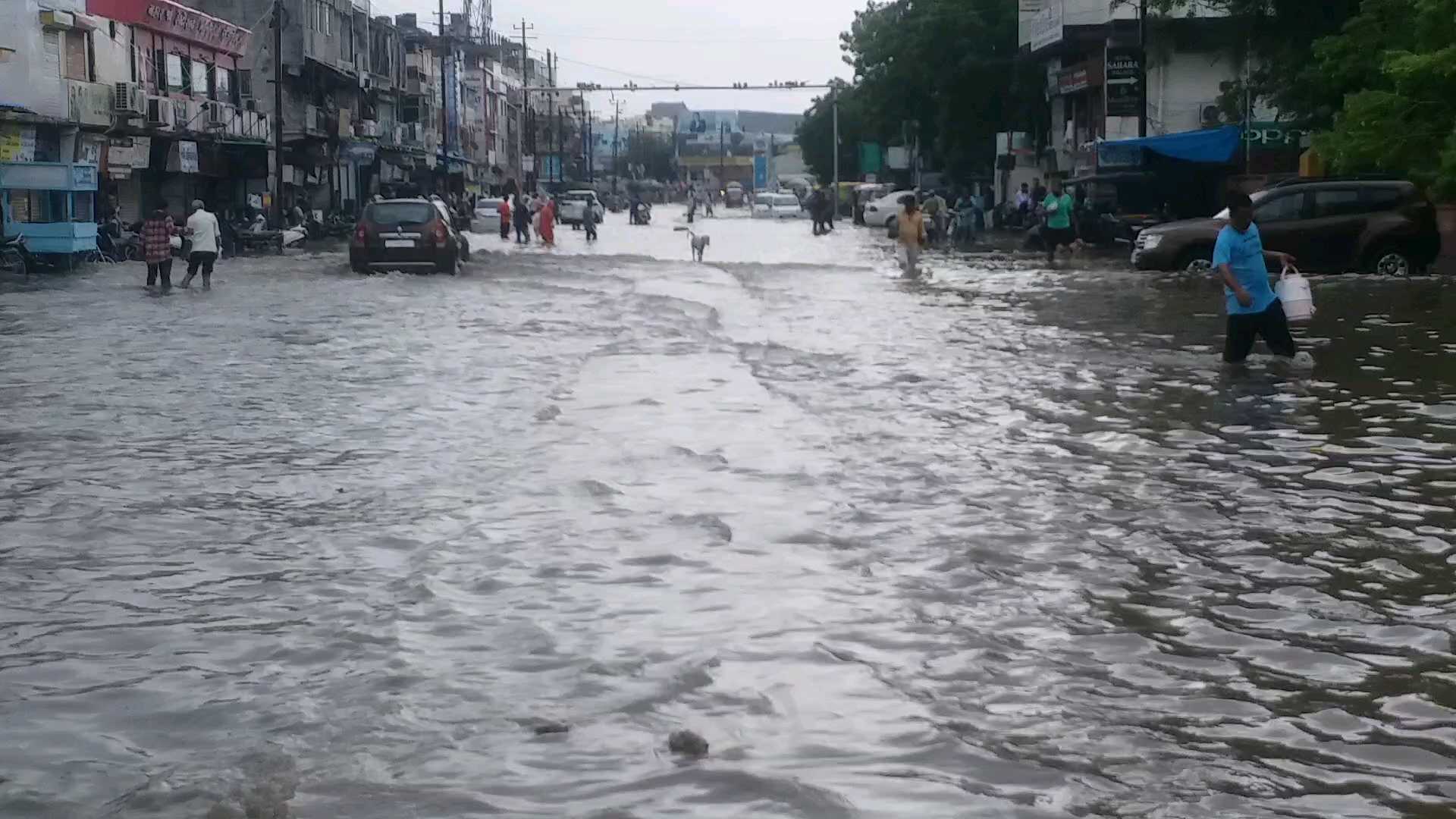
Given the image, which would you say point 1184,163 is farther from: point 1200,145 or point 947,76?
point 947,76

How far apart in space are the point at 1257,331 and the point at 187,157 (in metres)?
45.1

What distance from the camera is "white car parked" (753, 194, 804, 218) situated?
9681 cm

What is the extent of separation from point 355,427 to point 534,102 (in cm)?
14803

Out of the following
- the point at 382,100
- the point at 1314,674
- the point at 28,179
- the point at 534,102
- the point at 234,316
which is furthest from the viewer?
the point at 534,102

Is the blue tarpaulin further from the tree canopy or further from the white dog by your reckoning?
the tree canopy

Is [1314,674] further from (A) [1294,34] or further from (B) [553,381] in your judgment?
(A) [1294,34]

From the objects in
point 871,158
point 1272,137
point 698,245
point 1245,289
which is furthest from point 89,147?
point 871,158

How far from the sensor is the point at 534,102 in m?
158

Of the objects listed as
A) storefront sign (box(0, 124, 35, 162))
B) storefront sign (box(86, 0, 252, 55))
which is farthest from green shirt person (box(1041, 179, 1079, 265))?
storefront sign (box(86, 0, 252, 55))

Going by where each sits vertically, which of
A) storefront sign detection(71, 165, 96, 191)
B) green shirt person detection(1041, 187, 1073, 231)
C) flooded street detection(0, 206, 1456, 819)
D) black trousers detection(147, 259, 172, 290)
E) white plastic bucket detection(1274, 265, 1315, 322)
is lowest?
flooded street detection(0, 206, 1456, 819)

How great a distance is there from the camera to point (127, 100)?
49.1 m

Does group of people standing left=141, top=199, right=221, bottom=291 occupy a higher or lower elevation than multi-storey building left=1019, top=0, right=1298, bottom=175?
lower

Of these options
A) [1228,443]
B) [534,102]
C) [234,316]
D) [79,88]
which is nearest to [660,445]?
[1228,443]

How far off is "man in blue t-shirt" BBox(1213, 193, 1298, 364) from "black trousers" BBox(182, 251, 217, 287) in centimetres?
1948
